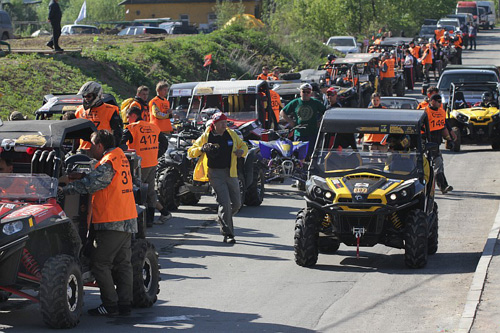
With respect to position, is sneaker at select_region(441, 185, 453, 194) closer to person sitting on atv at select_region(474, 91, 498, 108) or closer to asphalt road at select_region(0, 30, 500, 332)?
asphalt road at select_region(0, 30, 500, 332)

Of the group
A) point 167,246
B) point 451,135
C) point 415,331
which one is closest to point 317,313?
point 415,331

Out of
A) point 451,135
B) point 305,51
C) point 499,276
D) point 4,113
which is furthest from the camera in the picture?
point 305,51

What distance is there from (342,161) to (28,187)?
16.3ft

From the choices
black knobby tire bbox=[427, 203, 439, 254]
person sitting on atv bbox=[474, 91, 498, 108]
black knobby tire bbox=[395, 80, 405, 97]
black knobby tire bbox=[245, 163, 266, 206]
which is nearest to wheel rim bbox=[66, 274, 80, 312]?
black knobby tire bbox=[427, 203, 439, 254]

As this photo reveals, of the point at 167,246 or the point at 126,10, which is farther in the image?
the point at 126,10

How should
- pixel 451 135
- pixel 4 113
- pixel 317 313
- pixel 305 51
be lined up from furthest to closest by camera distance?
pixel 305 51 → pixel 4 113 → pixel 451 135 → pixel 317 313

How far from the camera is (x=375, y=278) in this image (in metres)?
11.5

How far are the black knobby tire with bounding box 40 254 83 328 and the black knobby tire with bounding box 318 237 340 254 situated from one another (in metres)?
4.52

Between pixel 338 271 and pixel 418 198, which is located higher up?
pixel 418 198

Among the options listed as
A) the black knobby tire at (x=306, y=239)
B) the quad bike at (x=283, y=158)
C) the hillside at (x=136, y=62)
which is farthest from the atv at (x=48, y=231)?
the hillside at (x=136, y=62)

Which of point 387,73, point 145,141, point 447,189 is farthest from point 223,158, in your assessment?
point 387,73

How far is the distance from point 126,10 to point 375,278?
230 feet

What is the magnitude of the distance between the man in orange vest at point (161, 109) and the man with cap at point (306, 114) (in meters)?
2.35

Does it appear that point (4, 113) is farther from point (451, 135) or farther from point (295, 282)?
point (295, 282)
